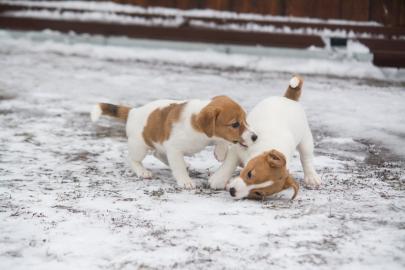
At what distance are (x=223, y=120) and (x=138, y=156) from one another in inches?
43.5

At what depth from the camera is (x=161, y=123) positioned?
5.62 metres

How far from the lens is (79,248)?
13.0 ft

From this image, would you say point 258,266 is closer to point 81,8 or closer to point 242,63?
point 242,63

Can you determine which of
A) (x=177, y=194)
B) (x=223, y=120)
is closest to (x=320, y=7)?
(x=223, y=120)

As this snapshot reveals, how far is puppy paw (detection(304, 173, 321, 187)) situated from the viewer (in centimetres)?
559

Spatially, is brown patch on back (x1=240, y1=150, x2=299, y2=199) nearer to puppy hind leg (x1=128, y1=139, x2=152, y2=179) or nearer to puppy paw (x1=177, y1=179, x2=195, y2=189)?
puppy paw (x1=177, y1=179, x2=195, y2=189)

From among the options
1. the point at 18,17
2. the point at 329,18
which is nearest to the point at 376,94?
the point at 329,18

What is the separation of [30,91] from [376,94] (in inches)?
210

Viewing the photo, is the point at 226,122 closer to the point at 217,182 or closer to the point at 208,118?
the point at 208,118

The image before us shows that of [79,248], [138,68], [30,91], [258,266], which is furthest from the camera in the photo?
[138,68]

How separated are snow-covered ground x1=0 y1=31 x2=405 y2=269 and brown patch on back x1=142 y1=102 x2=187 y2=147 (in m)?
0.40

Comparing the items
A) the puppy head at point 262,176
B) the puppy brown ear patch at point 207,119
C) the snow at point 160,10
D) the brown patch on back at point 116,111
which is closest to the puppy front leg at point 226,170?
the puppy brown ear patch at point 207,119

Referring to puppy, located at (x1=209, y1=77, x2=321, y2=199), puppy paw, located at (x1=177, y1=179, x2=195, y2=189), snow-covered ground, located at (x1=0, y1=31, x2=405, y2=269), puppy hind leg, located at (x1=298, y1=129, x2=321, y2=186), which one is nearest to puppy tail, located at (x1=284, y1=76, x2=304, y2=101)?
puppy, located at (x1=209, y1=77, x2=321, y2=199)

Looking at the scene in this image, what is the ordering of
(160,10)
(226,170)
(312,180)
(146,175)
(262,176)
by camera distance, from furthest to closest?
1. (160,10)
2. (146,175)
3. (312,180)
4. (226,170)
5. (262,176)
